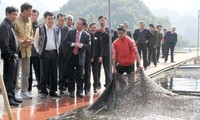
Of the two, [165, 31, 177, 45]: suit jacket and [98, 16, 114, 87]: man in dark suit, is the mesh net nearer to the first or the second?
[98, 16, 114, 87]: man in dark suit

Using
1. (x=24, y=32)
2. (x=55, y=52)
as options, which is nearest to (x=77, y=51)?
(x=55, y=52)

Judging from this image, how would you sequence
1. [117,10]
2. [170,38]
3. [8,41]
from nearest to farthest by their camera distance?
[8,41]
[170,38]
[117,10]

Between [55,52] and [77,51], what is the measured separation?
1.69 ft

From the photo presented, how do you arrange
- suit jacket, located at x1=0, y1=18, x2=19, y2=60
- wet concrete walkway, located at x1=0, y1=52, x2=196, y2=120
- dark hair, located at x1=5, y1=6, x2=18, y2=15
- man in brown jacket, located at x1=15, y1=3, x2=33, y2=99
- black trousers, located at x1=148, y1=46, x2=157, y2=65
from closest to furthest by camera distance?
1. wet concrete walkway, located at x1=0, y1=52, x2=196, y2=120
2. suit jacket, located at x1=0, y1=18, x2=19, y2=60
3. dark hair, located at x1=5, y1=6, x2=18, y2=15
4. man in brown jacket, located at x1=15, y1=3, x2=33, y2=99
5. black trousers, located at x1=148, y1=46, x2=157, y2=65

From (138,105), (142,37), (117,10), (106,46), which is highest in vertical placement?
(117,10)

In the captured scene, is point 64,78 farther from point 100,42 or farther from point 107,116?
point 107,116

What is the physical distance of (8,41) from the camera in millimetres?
7090

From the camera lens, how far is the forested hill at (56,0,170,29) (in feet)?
430

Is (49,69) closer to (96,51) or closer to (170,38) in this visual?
(96,51)

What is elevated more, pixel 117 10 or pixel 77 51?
pixel 117 10

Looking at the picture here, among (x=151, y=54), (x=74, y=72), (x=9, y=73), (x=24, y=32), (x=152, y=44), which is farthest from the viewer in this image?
(x=151, y=54)

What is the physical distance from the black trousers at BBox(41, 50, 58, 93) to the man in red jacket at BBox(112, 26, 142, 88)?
139 cm

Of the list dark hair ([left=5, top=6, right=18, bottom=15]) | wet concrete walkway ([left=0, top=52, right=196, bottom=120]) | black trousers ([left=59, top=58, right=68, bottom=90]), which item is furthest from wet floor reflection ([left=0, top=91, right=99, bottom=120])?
dark hair ([left=5, top=6, right=18, bottom=15])

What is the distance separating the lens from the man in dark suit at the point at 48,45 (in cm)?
809
